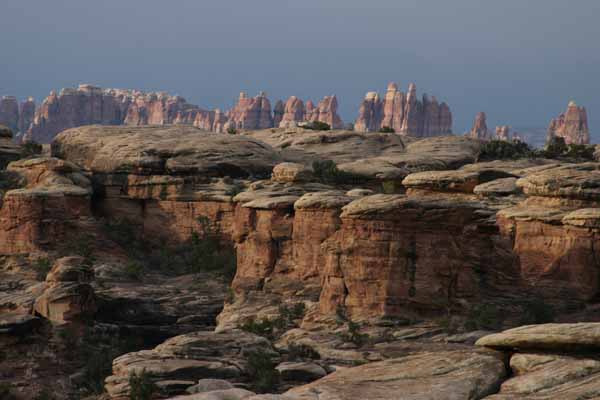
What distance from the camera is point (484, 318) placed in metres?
30.4

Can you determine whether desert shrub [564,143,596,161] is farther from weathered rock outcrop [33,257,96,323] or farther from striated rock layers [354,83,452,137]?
striated rock layers [354,83,452,137]

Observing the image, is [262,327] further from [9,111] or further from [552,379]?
[9,111]

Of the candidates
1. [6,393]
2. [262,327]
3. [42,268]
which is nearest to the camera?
[6,393]

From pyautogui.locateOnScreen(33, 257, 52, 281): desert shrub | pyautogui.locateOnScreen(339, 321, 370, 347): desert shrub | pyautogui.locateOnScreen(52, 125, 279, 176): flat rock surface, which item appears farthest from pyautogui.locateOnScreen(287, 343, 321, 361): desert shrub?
pyautogui.locateOnScreen(52, 125, 279, 176): flat rock surface

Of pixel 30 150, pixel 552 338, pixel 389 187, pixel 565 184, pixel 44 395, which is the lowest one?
pixel 44 395

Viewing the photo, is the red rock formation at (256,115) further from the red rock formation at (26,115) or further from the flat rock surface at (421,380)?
the flat rock surface at (421,380)

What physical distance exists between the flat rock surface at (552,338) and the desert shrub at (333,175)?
31.6m

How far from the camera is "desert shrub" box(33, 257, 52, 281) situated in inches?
1615

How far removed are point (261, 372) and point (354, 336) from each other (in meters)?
6.27

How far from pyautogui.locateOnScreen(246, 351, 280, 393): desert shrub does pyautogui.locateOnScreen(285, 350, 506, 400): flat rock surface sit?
616 centimetres

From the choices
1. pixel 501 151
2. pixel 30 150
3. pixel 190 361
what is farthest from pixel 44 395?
pixel 501 151

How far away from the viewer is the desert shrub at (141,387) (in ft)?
73.0

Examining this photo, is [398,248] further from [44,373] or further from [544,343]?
[544,343]

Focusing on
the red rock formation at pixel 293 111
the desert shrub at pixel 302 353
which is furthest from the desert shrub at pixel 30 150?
the red rock formation at pixel 293 111
